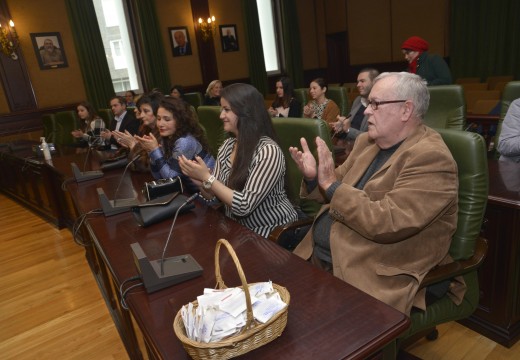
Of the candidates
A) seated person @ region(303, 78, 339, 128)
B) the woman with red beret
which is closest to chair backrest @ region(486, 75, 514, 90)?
the woman with red beret

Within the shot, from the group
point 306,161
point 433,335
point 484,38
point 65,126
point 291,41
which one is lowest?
point 433,335

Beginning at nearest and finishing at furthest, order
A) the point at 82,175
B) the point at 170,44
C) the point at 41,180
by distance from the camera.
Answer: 1. the point at 82,175
2. the point at 41,180
3. the point at 170,44

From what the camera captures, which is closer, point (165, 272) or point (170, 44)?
point (165, 272)

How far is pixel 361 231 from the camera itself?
1.29m

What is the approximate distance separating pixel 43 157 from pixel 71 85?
12.4 feet

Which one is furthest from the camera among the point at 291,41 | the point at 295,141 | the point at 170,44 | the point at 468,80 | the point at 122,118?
the point at 291,41

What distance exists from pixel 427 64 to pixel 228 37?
5.97 metres

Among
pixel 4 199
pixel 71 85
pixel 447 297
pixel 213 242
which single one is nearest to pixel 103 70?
pixel 71 85

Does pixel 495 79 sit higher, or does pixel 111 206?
pixel 111 206

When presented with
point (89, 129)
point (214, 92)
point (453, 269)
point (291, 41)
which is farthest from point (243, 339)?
point (291, 41)

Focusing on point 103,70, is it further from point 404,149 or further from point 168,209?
point 404,149

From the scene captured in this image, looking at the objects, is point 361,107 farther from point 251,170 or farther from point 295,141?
point 251,170

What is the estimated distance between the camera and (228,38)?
8.84m

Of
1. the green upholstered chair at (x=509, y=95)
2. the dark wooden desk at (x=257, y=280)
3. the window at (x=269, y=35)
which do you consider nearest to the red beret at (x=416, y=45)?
the green upholstered chair at (x=509, y=95)
